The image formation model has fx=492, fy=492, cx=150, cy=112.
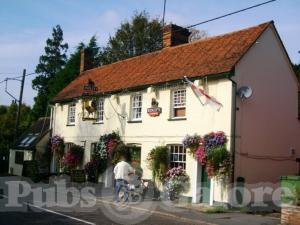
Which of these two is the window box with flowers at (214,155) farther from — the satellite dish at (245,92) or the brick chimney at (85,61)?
the brick chimney at (85,61)

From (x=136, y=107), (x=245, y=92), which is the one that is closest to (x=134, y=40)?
(x=136, y=107)

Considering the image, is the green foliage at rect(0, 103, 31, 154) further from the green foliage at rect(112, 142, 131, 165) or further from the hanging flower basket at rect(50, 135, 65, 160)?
the green foliage at rect(112, 142, 131, 165)

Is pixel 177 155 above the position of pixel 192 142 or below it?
below

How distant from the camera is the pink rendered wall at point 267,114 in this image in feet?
61.4

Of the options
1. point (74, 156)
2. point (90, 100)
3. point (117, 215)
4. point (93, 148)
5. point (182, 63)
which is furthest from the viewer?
point (74, 156)

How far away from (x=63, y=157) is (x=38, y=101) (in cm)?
2491

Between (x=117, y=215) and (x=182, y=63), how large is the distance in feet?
29.5

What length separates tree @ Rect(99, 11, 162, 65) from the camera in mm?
44781

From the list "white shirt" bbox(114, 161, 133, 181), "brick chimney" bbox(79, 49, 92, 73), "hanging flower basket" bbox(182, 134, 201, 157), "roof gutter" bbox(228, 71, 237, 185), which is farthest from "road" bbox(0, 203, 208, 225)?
"brick chimney" bbox(79, 49, 92, 73)

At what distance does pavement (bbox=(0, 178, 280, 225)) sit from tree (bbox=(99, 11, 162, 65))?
27284mm

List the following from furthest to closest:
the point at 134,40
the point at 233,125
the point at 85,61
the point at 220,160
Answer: the point at 134,40 → the point at 85,61 → the point at 233,125 → the point at 220,160

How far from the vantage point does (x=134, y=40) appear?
148 ft

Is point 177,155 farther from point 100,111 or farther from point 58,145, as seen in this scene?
point 58,145

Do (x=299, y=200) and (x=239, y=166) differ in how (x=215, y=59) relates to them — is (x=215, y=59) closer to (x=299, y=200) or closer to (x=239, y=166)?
(x=239, y=166)
